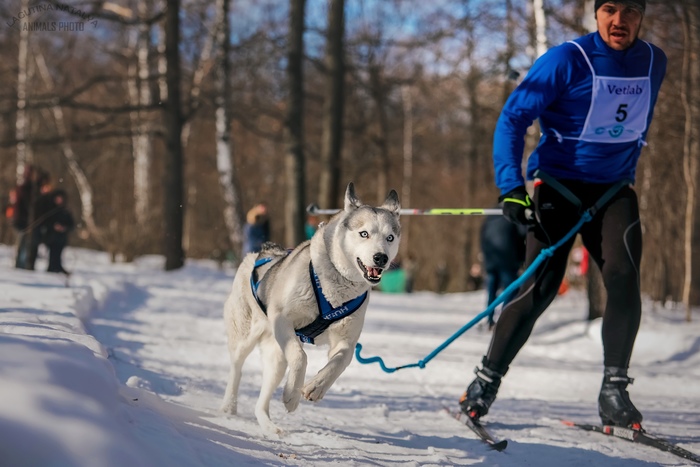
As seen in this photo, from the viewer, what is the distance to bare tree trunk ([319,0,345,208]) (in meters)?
14.6

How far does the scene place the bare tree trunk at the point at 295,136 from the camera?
46.2 ft

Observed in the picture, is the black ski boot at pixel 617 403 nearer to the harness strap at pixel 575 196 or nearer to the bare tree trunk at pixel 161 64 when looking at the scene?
the harness strap at pixel 575 196

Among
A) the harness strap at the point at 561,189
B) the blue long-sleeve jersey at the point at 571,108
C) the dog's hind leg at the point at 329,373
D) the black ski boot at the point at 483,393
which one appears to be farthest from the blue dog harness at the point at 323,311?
the harness strap at the point at 561,189

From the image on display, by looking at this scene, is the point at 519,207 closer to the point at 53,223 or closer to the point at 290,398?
the point at 290,398

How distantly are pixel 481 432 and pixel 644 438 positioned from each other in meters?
0.74

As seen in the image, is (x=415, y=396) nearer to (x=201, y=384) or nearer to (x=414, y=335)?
(x=201, y=384)

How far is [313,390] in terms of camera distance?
3107mm

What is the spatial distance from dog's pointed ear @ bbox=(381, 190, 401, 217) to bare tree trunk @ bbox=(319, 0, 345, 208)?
34.9 ft

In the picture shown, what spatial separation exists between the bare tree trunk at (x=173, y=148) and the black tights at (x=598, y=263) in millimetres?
Answer: 11584

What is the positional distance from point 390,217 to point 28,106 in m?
10.7

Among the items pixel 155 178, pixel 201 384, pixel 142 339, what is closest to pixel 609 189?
pixel 201 384

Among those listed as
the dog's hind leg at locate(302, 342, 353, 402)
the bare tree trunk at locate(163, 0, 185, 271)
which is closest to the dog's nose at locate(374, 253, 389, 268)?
the dog's hind leg at locate(302, 342, 353, 402)

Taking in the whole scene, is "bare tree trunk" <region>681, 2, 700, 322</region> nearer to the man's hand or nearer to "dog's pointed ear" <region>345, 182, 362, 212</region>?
the man's hand

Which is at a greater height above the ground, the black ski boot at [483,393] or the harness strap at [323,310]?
the harness strap at [323,310]
